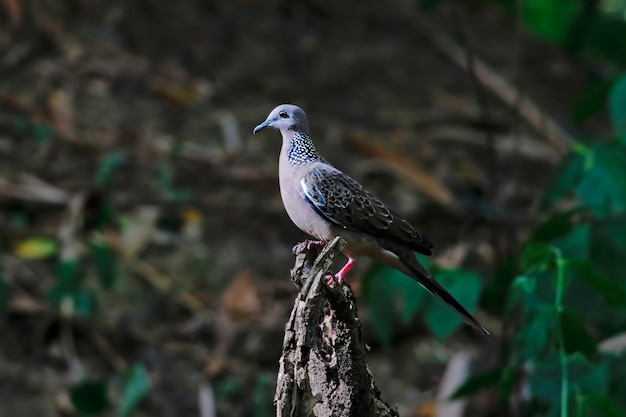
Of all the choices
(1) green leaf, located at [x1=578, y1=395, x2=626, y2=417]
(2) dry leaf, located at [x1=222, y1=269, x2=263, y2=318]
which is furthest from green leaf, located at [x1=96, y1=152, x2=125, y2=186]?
(1) green leaf, located at [x1=578, y1=395, x2=626, y2=417]

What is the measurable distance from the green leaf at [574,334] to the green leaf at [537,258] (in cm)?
27

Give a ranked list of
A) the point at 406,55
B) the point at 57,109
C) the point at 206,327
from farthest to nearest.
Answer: the point at 406,55, the point at 57,109, the point at 206,327

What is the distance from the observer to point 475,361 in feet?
25.6

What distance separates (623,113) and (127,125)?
5.57m

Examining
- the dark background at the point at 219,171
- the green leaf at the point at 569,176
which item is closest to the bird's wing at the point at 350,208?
the green leaf at the point at 569,176

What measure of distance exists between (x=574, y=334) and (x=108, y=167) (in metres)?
5.58

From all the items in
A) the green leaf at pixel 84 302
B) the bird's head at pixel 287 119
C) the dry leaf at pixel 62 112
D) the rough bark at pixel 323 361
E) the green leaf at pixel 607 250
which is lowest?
the rough bark at pixel 323 361

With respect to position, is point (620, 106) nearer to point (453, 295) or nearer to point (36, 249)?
point (453, 295)

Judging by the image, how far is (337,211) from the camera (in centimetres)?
391

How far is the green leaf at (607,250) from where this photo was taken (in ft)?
17.3

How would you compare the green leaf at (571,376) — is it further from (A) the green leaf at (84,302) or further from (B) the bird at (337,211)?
(A) the green leaf at (84,302)

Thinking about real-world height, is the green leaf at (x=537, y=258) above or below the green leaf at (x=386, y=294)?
below

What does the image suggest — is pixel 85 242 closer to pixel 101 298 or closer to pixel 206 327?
pixel 101 298

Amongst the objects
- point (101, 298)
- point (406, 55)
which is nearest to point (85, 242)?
point (101, 298)
